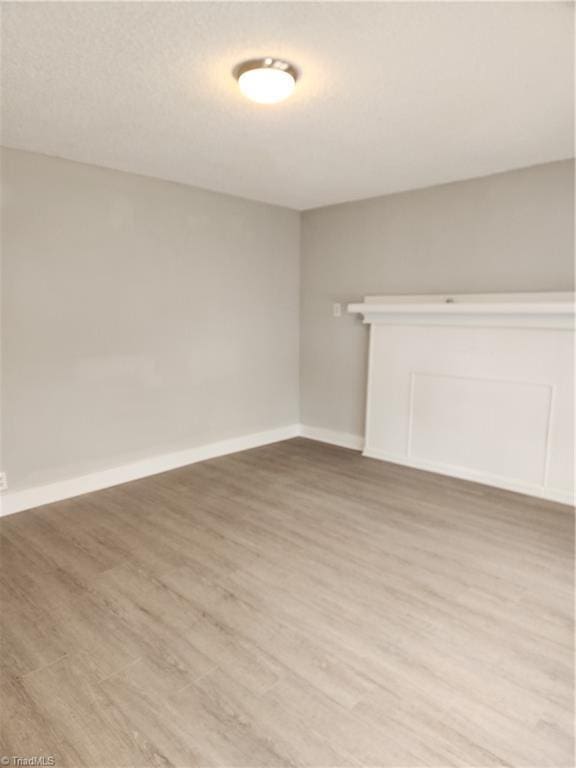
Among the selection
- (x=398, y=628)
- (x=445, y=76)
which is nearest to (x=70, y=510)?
(x=398, y=628)

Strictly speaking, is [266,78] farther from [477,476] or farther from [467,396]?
[477,476]

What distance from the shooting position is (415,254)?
3.88 metres

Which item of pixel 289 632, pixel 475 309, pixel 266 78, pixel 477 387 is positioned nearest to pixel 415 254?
pixel 475 309

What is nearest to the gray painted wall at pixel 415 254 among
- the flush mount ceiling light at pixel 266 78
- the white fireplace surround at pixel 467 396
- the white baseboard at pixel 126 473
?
the white fireplace surround at pixel 467 396

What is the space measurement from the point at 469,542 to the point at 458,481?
3.20 feet

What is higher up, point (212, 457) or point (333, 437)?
point (333, 437)

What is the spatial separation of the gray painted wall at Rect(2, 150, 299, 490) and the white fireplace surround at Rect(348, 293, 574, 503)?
1.13m

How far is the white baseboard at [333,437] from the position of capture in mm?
4453

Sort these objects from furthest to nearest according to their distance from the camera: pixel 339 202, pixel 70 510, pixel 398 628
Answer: pixel 339 202 → pixel 70 510 → pixel 398 628

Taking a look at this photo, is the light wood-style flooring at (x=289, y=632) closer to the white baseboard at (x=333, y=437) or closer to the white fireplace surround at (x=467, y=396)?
the white fireplace surround at (x=467, y=396)

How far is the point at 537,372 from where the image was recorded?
3.23 m

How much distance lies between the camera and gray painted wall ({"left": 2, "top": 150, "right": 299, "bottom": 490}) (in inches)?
118

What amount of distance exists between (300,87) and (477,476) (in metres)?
2.85

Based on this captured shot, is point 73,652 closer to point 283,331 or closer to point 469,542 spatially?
point 469,542
